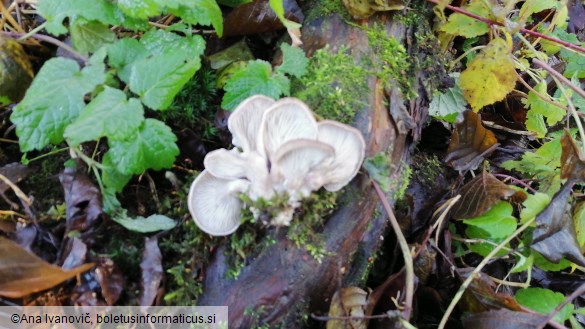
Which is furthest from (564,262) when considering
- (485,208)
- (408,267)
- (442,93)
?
(442,93)

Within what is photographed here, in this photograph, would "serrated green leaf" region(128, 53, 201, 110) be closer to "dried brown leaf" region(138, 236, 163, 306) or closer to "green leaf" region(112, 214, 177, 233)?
"green leaf" region(112, 214, 177, 233)

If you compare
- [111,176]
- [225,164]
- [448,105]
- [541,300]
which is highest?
[225,164]

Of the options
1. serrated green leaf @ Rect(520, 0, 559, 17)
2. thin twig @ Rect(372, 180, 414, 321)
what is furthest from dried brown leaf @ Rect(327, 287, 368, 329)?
serrated green leaf @ Rect(520, 0, 559, 17)

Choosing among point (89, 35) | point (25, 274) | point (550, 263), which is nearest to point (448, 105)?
point (550, 263)

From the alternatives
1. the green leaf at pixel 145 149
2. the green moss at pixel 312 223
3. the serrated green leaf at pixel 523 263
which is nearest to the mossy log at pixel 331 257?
the green moss at pixel 312 223

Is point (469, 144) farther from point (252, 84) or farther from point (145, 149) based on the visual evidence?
point (145, 149)

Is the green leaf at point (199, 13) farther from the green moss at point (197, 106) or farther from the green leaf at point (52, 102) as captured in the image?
the green leaf at point (52, 102)

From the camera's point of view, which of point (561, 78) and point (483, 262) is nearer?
point (483, 262)
